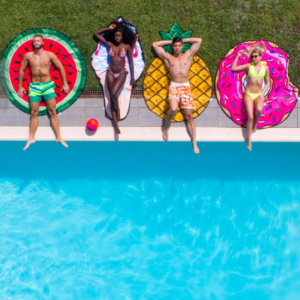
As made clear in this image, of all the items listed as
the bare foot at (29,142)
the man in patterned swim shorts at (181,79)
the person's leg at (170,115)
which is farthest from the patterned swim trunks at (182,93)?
the bare foot at (29,142)

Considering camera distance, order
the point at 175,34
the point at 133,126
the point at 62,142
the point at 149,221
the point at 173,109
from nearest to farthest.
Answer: the point at 173,109, the point at 62,142, the point at 175,34, the point at 133,126, the point at 149,221

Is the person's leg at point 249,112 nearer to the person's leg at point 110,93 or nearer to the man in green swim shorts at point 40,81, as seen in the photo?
the person's leg at point 110,93

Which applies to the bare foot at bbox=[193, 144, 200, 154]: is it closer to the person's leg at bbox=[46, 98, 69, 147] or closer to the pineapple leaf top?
the pineapple leaf top

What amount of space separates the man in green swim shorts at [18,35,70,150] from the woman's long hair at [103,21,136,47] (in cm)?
127

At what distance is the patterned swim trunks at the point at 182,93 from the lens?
24.7 ft

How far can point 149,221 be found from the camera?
318 inches

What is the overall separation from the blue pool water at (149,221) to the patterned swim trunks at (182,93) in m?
1.06

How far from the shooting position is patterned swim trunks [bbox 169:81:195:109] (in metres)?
7.52

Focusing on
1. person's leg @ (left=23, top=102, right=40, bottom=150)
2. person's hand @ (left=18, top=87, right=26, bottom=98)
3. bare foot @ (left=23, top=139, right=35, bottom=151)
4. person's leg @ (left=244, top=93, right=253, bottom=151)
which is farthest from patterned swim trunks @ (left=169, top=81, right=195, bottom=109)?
person's hand @ (left=18, top=87, right=26, bottom=98)

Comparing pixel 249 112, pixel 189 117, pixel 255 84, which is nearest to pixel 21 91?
pixel 189 117

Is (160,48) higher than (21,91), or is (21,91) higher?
(160,48)

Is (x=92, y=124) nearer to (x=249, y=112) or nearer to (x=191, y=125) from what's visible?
(x=191, y=125)

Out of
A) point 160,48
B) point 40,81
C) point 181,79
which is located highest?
point 160,48

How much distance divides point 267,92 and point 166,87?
2.39 m
